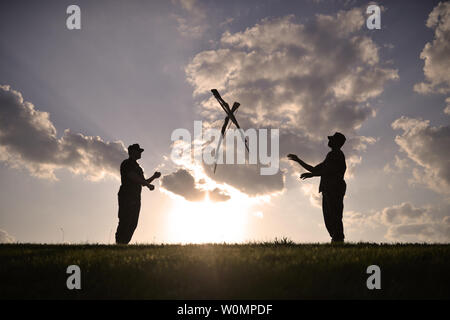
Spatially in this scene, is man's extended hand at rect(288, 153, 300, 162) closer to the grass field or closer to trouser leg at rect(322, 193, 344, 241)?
trouser leg at rect(322, 193, 344, 241)

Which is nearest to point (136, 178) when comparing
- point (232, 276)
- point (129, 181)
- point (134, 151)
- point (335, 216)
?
point (129, 181)

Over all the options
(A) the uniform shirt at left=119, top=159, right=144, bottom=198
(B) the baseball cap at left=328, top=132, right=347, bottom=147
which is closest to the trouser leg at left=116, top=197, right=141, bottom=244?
(A) the uniform shirt at left=119, top=159, right=144, bottom=198

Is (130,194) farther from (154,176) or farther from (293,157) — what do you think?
(293,157)

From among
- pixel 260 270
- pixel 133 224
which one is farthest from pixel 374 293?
pixel 133 224

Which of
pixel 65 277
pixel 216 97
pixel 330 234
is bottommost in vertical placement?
pixel 65 277

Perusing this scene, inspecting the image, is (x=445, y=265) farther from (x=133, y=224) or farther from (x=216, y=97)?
(x=216, y=97)

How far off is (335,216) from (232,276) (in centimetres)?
713

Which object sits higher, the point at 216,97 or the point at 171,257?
the point at 216,97

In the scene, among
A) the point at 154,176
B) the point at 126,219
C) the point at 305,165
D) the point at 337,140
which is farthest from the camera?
the point at 154,176

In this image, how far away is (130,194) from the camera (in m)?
13.9

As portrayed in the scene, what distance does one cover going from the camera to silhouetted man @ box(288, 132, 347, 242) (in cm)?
1277

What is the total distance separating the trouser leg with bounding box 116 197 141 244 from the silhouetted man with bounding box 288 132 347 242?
6708mm
